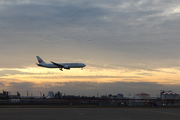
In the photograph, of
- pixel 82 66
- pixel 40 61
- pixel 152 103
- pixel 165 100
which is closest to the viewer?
pixel 152 103

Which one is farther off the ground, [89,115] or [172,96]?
[89,115]

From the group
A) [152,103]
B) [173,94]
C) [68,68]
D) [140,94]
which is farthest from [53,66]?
[173,94]

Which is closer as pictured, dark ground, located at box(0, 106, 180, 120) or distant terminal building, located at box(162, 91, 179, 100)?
dark ground, located at box(0, 106, 180, 120)

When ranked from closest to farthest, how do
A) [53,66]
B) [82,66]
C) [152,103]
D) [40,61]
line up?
[152,103]
[82,66]
[53,66]
[40,61]

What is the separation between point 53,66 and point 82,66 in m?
26.0

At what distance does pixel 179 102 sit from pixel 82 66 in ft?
198

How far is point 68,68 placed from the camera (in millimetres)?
132375

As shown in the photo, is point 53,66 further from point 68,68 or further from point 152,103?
point 152,103

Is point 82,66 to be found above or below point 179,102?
above

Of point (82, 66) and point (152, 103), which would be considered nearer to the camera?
point (152, 103)

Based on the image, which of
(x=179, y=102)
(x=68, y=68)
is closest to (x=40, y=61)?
(x=68, y=68)

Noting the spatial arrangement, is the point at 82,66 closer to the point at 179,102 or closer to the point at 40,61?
the point at 40,61

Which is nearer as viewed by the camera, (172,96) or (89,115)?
(89,115)

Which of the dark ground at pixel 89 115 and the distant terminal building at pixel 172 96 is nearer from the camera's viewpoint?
the dark ground at pixel 89 115
